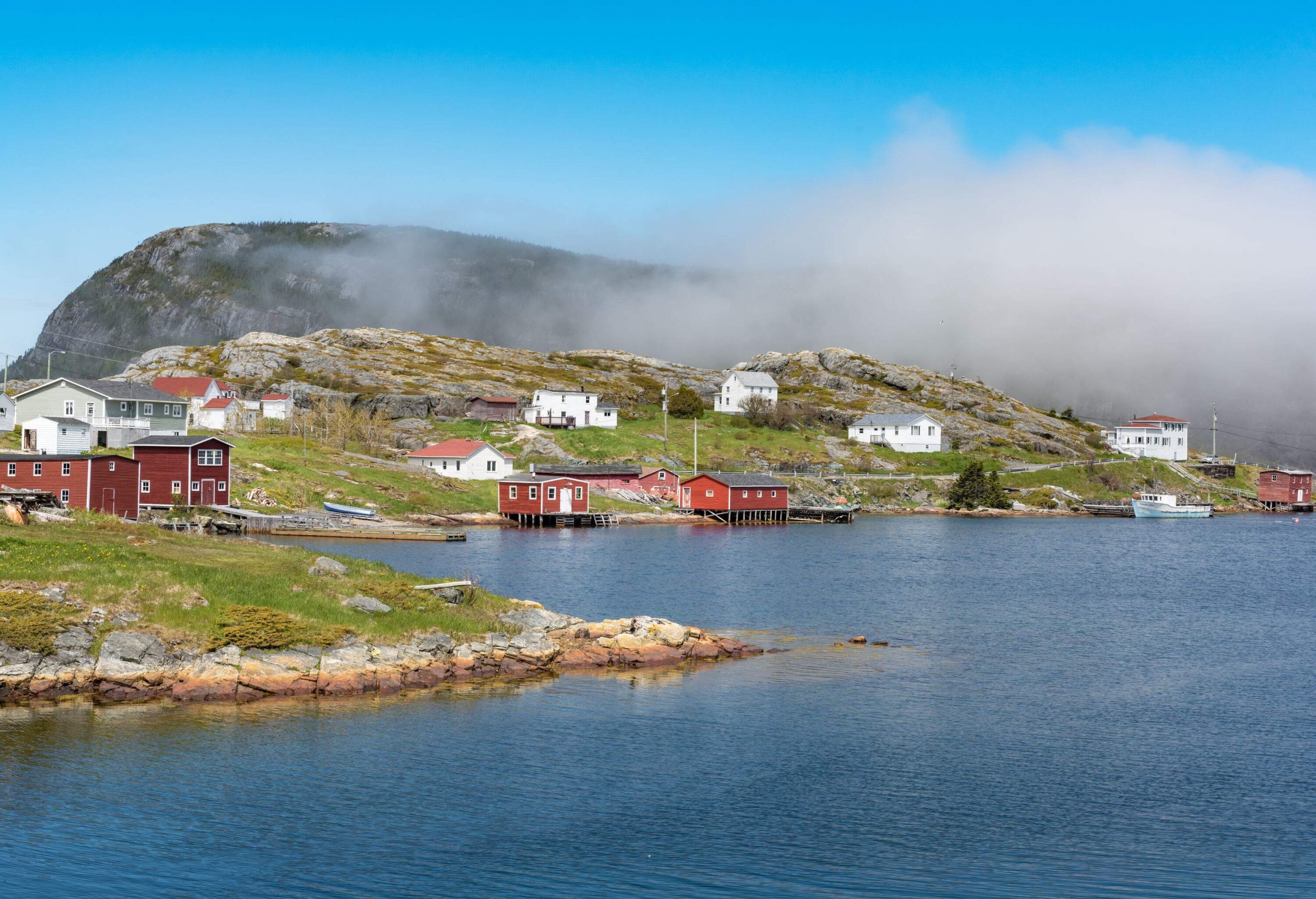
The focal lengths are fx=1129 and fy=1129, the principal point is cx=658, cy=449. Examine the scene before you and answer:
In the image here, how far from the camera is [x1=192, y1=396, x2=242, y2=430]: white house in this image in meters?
134

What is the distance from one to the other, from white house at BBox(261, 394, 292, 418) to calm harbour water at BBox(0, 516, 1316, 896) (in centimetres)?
10704

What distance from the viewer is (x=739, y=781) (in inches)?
1105

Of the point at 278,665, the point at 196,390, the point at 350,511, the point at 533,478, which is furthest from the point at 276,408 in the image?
the point at 278,665

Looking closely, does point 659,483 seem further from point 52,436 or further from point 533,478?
point 52,436

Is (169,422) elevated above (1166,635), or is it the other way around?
(169,422)

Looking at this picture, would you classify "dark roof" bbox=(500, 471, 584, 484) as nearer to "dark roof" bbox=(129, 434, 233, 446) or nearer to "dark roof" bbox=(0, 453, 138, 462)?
"dark roof" bbox=(129, 434, 233, 446)

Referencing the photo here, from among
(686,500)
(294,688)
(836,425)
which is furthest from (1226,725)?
(836,425)

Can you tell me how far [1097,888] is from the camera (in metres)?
21.5

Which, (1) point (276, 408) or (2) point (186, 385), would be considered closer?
(2) point (186, 385)

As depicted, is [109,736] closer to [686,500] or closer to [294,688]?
[294,688]

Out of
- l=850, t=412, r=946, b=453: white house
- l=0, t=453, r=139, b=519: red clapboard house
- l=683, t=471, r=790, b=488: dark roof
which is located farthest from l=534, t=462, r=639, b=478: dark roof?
l=850, t=412, r=946, b=453: white house

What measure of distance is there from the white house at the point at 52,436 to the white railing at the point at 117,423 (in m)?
4.64

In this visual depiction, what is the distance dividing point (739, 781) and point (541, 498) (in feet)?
258

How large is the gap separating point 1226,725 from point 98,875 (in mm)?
30392
